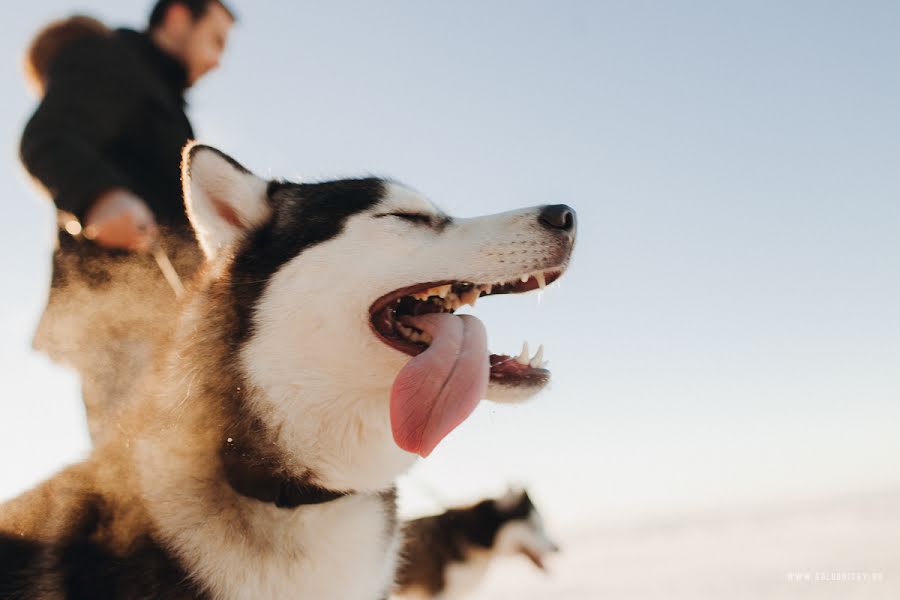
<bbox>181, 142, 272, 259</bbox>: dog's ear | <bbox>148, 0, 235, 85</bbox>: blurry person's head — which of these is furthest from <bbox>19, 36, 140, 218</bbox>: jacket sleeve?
<bbox>181, 142, 272, 259</bbox>: dog's ear

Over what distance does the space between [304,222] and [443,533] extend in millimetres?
6819

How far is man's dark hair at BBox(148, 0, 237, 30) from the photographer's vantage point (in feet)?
11.1

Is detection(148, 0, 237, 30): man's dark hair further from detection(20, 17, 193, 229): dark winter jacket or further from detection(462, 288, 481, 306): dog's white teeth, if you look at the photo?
detection(462, 288, 481, 306): dog's white teeth

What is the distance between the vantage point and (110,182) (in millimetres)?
2701

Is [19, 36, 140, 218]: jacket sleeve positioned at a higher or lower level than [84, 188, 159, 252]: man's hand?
higher

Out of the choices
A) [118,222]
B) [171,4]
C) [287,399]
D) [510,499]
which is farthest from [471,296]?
[510,499]

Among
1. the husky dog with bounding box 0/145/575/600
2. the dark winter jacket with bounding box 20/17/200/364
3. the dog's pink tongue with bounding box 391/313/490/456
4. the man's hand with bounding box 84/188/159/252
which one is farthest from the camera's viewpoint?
the dark winter jacket with bounding box 20/17/200/364

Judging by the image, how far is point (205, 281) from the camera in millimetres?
2371

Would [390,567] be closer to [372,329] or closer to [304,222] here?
[372,329]

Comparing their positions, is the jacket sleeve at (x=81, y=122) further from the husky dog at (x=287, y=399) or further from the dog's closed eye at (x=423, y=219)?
the dog's closed eye at (x=423, y=219)

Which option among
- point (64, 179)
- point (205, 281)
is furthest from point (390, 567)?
point (64, 179)

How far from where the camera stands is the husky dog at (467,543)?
7.95m

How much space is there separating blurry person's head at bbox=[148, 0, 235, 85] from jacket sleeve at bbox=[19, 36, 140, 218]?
0.78ft

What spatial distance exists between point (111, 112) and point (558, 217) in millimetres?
1876
